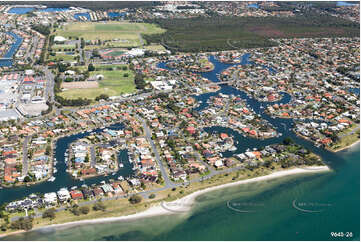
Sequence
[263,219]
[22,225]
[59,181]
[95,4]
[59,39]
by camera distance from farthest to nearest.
A: [95,4]
[59,39]
[59,181]
[263,219]
[22,225]

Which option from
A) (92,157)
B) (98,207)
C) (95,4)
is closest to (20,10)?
(95,4)

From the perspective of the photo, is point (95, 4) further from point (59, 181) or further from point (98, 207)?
point (98, 207)

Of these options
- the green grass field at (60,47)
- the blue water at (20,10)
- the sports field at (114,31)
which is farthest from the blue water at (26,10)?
the green grass field at (60,47)

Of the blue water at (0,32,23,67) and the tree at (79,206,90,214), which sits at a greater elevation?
the blue water at (0,32,23,67)

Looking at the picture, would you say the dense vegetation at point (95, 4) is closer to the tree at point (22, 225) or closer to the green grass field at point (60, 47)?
the green grass field at point (60, 47)

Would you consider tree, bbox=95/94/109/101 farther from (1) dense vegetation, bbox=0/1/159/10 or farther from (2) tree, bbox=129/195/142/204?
(1) dense vegetation, bbox=0/1/159/10

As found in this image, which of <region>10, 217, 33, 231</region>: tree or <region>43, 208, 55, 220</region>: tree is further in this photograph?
<region>43, 208, 55, 220</region>: tree

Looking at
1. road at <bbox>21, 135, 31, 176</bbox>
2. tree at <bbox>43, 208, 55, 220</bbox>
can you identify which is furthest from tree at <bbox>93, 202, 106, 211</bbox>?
road at <bbox>21, 135, 31, 176</bbox>
